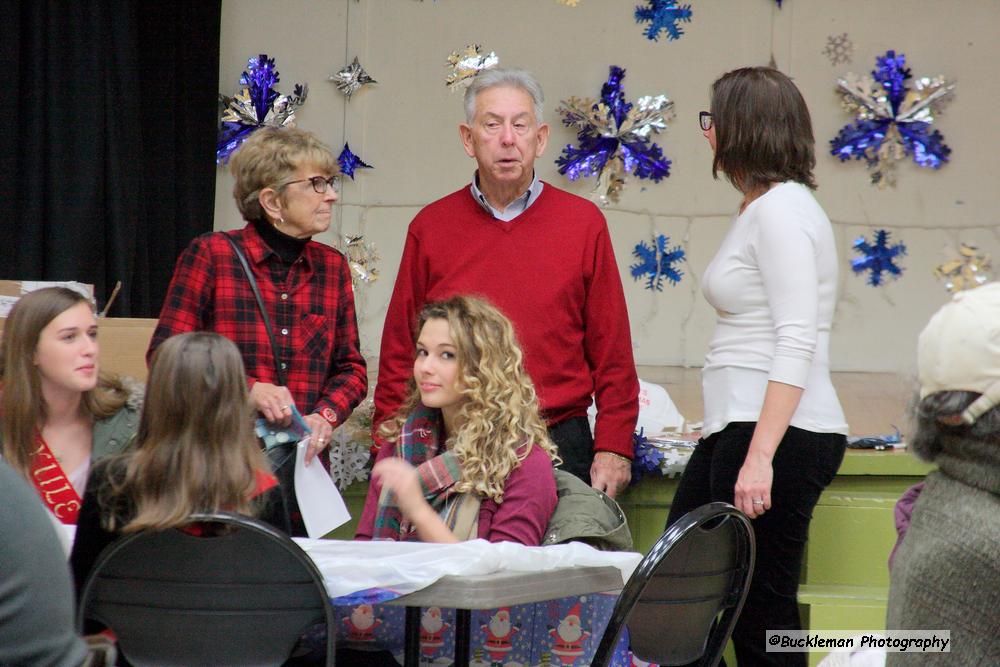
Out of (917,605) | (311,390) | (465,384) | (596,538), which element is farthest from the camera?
(311,390)

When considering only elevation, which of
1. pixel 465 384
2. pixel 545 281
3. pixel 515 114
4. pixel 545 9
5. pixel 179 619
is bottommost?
pixel 179 619

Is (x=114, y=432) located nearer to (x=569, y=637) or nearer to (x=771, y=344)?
A: (x=569, y=637)

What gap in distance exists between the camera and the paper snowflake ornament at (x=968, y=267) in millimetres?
5691

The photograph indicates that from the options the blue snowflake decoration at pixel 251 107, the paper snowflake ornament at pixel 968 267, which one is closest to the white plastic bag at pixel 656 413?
the paper snowflake ornament at pixel 968 267

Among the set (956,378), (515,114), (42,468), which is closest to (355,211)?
(515,114)

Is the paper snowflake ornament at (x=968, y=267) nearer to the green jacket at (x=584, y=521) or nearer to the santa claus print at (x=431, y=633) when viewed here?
the green jacket at (x=584, y=521)

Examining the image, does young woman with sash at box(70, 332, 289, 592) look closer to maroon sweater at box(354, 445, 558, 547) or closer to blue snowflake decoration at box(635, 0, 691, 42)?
maroon sweater at box(354, 445, 558, 547)

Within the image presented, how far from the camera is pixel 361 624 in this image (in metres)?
2.46

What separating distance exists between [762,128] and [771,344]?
0.47 m

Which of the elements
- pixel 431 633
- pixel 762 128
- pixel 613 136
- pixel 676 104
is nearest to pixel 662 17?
pixel 676 104

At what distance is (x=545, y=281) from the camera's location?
2977mm

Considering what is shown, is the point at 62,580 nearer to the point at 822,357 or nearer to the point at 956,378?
the point at 956,378

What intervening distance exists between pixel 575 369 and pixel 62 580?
72.0 inches

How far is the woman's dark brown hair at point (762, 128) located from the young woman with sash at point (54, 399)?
149 cm
